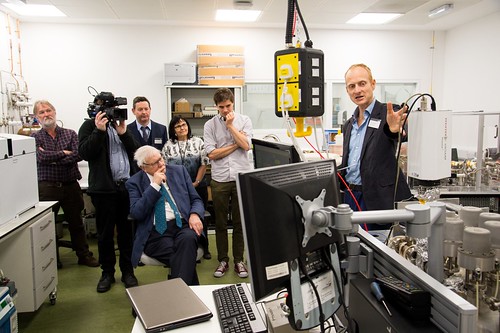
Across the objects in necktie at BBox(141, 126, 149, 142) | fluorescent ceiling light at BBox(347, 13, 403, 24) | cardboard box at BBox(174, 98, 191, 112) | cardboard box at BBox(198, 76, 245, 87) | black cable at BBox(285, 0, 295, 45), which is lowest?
necktie at BBox(141, 126, 149, 142)

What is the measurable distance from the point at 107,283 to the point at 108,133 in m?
1.17

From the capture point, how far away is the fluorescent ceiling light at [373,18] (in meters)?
4.98

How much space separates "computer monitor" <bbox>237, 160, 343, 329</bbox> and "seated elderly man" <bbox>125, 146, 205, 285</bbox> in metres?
1.51

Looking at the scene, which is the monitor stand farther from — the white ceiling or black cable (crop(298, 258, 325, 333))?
the white ceiling

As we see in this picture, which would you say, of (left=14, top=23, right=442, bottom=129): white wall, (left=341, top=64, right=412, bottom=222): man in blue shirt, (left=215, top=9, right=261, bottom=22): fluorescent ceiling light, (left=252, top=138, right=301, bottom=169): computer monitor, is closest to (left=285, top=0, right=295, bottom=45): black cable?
(left=252, top=138, right=301, bottom=169): computer monitor

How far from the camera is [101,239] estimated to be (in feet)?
9.77

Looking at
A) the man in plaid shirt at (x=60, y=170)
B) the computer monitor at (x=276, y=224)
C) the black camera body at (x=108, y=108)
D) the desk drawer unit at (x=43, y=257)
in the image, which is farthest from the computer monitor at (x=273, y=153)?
the man in plaid shirt at (x=60, y=170)

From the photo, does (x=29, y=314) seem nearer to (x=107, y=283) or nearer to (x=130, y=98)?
(x=107, y=283)

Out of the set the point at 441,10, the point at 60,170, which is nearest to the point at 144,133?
the point at 60,170

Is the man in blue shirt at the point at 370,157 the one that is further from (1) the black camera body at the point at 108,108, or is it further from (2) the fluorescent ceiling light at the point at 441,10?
(2) the fluorescent ceiling light at the point at 441,10

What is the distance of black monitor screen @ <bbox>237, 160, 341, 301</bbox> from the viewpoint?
0.88m

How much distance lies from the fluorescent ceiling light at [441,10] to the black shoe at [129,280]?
14.8 ft

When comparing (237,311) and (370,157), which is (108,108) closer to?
(370,157)

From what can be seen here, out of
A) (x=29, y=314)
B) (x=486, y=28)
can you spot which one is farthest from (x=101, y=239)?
(x=486, y=28)
